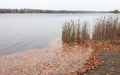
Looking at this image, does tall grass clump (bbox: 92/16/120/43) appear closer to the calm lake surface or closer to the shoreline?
the shoreline

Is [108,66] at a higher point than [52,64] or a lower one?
higher

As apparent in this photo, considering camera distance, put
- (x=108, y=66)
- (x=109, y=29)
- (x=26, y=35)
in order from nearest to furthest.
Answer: (x=108, y=66), (x=109, y=29), (x=26, y=35)

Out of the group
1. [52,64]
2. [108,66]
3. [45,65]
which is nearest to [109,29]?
[52,64]

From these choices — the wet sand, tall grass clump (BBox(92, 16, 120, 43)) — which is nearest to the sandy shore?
the wet sand

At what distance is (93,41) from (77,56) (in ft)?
14.5

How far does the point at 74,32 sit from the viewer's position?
17.6 metres

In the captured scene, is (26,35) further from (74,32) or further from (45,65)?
(45,65)

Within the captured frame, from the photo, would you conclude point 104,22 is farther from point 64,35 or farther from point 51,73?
point 51,73

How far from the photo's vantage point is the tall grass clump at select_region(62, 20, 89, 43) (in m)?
17.5

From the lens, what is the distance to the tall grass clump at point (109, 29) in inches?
655

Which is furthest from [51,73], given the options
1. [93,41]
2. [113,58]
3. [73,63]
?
[93,41]

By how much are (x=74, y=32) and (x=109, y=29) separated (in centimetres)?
263

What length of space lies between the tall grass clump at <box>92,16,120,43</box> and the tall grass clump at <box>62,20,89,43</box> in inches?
A: 38.7

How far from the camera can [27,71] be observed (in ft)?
33.6
